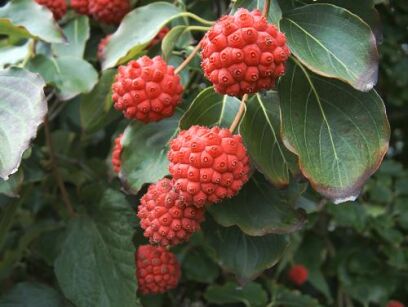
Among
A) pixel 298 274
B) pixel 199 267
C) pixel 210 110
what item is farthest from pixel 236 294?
pixel 210 110

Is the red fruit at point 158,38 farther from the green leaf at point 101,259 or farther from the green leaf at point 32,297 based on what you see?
the green leaf at point 32,297

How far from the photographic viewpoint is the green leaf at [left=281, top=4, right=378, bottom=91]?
97 cm

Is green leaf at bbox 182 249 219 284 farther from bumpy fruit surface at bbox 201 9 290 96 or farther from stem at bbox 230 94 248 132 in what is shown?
bumpy fruit surface at bbox 201 9 290 96

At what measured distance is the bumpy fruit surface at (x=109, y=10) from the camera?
4.70ft

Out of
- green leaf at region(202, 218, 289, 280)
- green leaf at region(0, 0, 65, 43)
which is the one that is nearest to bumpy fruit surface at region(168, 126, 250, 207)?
green leaf at region(202, 218, 289, 280)

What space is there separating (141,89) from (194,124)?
11 cm

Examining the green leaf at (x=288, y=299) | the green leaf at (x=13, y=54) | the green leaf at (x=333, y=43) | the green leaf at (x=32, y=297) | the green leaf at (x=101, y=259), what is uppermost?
the green leaf at (x=333, y=43)

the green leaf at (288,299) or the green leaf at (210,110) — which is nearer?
the green leaf at (210,110)

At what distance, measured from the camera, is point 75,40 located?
1.52 m

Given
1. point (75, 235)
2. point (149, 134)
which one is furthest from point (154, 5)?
point (75, 235)

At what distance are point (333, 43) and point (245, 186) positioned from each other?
29 cm

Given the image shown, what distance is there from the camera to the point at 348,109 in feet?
3.40

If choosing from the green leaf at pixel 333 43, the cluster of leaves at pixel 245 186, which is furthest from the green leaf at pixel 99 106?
the green leaf at pixel 333 43

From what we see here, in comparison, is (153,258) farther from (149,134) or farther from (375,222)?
(375,222)
